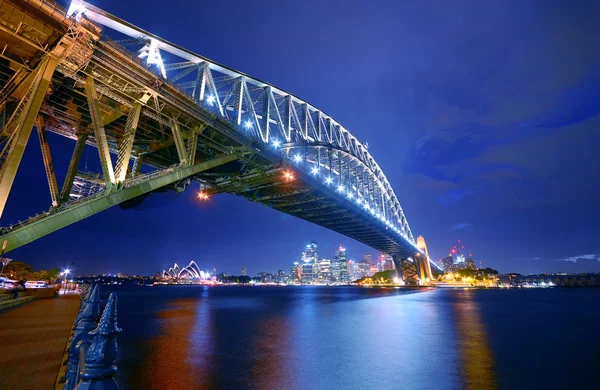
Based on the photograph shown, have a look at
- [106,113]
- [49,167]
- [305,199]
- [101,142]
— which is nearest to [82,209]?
[101,142]

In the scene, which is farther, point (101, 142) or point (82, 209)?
point (101, 142)

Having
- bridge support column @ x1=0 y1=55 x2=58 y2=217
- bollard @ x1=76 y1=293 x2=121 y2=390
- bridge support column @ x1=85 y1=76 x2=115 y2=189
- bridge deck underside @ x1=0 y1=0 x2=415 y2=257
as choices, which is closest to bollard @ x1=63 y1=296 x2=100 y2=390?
bollard @ x1=76 y1=293 x2=121 y2=390

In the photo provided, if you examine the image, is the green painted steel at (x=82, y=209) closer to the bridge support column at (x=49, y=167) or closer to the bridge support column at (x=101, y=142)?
the bridge support column at (x=101, y=142)

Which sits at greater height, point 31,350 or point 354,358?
point 31,350

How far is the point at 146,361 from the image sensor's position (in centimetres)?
1209

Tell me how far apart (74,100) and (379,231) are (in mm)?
54529

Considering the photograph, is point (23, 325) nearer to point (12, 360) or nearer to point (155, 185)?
point (12, 360)

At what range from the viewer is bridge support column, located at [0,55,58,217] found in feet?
36.5

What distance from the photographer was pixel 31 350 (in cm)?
881

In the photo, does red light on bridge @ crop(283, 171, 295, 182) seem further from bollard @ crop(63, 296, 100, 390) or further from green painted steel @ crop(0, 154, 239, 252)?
bollard @ crop(63, 296, 100, 390)

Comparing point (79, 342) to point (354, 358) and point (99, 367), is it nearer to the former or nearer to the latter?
point (99, 367)

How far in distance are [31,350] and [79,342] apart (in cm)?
766

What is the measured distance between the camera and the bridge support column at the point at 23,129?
11.1 metres

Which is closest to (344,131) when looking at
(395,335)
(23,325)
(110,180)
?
(395,335)
